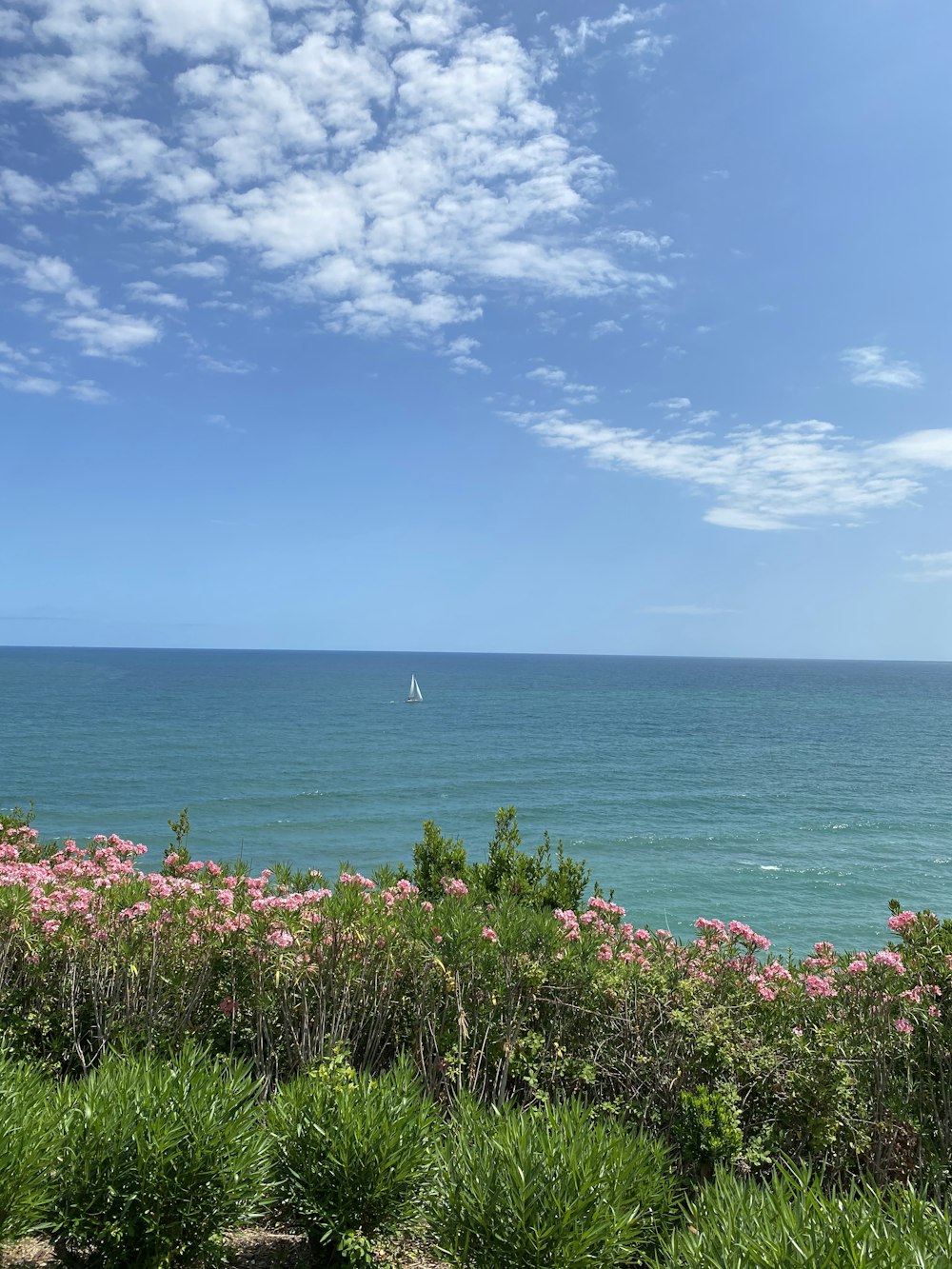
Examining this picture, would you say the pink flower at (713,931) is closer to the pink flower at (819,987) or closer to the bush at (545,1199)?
the pink flower at (819,987)

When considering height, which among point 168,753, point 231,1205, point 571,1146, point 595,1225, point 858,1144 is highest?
point 571,1146

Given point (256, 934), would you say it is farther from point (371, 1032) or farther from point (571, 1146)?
point (571, 1146)

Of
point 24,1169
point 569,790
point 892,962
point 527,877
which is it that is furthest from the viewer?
point 569,790

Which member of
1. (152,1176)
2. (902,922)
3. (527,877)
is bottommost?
(527,877)

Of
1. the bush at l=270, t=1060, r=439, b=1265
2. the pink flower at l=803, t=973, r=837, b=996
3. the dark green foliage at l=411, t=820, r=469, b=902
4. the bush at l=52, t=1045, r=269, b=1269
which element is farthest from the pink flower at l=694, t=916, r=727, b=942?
the dark green foliage at l=411, t=820, r=469, b=902

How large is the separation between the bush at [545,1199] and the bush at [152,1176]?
92cm

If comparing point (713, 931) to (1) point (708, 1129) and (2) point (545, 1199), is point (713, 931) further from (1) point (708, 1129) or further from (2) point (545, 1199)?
(2) point (545, 1199)

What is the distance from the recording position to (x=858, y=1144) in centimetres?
443

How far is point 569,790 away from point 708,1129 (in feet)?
106

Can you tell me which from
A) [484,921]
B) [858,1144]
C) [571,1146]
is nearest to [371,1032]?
[484,921]

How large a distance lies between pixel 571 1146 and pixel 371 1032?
2565mm

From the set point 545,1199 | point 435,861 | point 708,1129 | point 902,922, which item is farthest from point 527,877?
point 545,1199

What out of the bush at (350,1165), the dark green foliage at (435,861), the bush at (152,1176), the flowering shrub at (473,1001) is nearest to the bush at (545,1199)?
the bush at (350,1165)

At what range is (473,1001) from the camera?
205 inches
